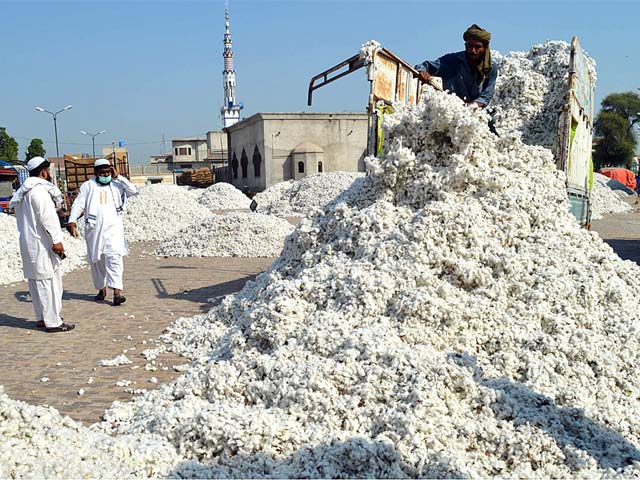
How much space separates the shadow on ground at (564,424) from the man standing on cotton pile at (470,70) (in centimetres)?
369

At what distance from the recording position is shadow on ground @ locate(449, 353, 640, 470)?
9.88 ft

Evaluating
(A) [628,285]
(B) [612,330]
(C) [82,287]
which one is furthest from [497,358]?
(C) [82,287]

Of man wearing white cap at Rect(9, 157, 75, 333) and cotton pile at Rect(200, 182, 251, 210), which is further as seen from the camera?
cotton pile at Rect(200, 182, 251, 210)

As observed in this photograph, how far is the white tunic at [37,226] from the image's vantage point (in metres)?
5.75

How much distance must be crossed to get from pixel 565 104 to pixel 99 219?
561 centimetres

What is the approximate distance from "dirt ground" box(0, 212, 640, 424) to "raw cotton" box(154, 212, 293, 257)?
72 cm

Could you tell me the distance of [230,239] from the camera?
11.3 m

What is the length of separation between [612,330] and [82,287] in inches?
273

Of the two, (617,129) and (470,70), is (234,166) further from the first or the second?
(617,129)

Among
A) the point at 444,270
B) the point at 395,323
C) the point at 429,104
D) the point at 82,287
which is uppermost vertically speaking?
the point at 429,104

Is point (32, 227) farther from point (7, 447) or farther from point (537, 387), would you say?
point (537, 387)

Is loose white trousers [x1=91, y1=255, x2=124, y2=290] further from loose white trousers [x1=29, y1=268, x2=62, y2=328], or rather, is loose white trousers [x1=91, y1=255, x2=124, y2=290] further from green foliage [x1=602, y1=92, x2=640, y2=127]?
green foliage [x1=602, y1=92, x2=640, y2=127]

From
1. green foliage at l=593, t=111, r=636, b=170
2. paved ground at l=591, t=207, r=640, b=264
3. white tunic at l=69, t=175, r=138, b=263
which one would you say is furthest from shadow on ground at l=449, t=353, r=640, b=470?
green foliage at l=593, t=111, r=636, b=170

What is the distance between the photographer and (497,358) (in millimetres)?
3703
